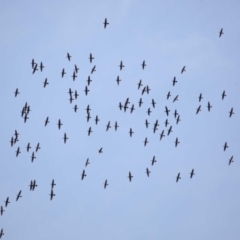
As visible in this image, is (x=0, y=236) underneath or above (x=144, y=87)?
underneath

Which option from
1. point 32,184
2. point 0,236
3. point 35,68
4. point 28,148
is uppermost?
point 35,68

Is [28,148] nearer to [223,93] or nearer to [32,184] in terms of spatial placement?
[32,184]

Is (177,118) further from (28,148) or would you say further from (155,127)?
(28,148)

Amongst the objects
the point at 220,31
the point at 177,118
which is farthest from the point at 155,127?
the point at 220,31

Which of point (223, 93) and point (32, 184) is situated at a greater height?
point (223, 93)

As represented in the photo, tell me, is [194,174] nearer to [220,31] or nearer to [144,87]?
[144,87]

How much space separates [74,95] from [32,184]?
14500mm

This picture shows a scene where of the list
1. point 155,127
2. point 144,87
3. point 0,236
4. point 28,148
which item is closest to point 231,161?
point 155,127

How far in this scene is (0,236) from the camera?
2963 inches

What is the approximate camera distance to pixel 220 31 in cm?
7306

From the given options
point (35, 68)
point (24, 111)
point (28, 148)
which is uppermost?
point (35, 68)

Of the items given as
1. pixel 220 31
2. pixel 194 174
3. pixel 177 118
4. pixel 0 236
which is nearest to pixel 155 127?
pixel 177 118

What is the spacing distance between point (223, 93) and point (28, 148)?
3049 cm

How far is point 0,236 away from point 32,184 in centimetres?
991
